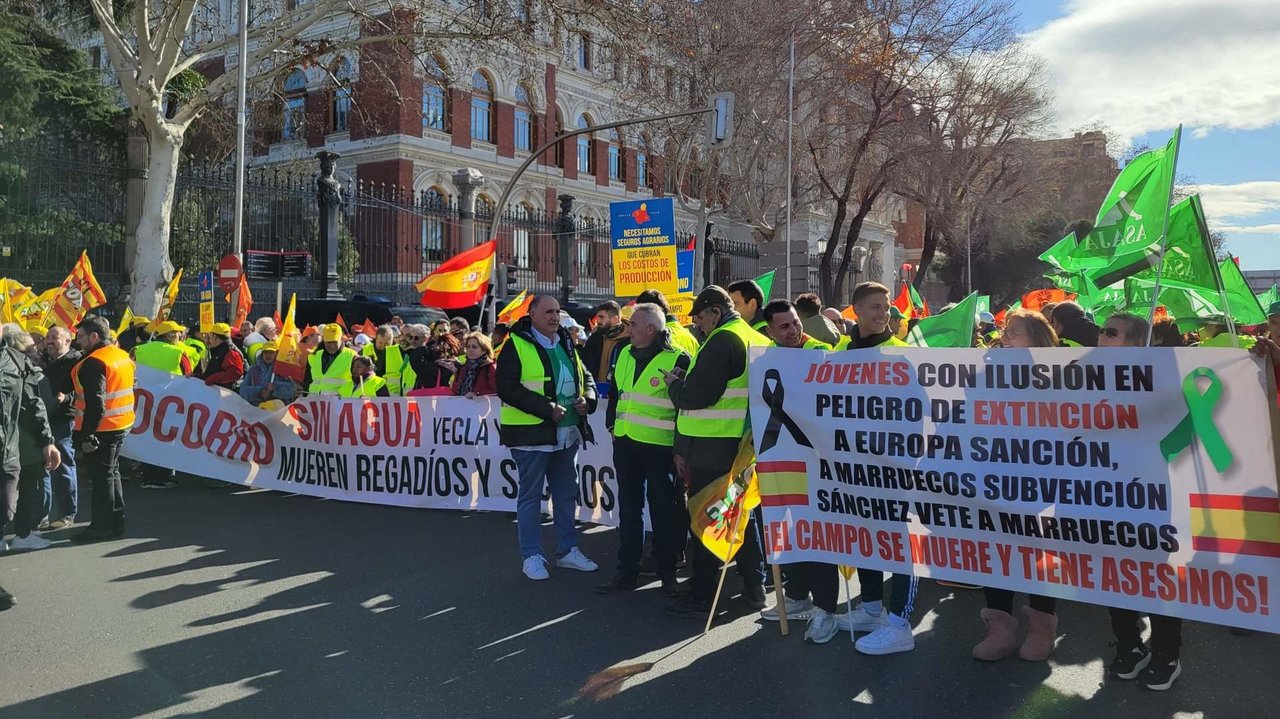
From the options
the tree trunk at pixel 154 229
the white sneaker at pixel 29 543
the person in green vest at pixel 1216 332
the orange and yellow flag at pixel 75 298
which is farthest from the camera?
the tree trunk at pixel 154 229

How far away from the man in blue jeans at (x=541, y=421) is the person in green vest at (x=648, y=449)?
44 centimetres

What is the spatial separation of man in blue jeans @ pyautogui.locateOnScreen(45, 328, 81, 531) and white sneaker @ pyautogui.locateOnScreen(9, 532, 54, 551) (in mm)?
547

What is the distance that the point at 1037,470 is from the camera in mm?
4289

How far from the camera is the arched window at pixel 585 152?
133ft

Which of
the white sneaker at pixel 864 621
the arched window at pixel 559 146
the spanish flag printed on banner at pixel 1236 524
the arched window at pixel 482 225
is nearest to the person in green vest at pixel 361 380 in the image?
the white sneaker at pixel 864 621

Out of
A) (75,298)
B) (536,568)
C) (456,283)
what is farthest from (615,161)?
(536,568)

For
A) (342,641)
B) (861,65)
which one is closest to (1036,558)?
(342,641)

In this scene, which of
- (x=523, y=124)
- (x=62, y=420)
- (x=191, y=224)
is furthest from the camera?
(x=523, y=124)

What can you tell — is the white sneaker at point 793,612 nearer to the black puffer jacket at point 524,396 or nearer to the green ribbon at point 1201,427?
the black puffer jacket at point 524,396

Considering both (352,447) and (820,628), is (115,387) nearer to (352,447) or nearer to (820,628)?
(352,447)

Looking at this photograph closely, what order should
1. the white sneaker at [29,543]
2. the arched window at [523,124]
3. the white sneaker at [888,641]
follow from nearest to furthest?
the white sneaker at [888,641] < the white sneaker at [29,543] < the arched window at [523,124]

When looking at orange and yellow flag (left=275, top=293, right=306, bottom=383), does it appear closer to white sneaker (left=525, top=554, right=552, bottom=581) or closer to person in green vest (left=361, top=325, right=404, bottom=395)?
person in green vest (left=361, top=325, right=404, bottom=395)

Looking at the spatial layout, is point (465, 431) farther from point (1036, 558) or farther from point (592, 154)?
point (592, 154)

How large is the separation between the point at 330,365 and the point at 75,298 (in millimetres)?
5070
